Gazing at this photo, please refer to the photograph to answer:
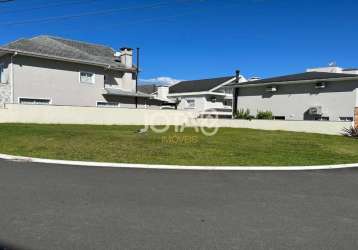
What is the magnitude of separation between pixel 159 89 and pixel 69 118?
70.1 ft

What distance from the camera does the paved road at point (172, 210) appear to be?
4.11 metres

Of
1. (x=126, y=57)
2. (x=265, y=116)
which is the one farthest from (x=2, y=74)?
(x=265, y=116)

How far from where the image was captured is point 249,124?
26141 millimetres

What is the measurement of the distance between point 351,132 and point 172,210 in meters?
18.6

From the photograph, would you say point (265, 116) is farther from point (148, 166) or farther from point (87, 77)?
point (148, 166)

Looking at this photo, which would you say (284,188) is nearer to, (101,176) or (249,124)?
(101,176)

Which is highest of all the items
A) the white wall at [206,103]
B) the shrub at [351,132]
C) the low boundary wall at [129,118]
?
the white wall at [206,103]

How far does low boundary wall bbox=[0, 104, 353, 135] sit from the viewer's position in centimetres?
2144

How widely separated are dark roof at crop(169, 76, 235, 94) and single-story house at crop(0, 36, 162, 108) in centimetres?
1068

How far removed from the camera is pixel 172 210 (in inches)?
208

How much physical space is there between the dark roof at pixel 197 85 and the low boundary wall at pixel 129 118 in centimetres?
1105

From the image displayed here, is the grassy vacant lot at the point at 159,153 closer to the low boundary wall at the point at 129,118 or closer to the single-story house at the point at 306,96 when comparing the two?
the low boundary wall at the point at 129,118

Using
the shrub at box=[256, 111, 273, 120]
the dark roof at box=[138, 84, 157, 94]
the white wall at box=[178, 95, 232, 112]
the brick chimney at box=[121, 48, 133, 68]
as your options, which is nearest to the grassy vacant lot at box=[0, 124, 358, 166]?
the shrub at box=[256, 111, 273, 120]

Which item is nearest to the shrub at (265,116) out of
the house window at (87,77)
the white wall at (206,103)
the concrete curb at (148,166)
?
the white wall at (206,103)
